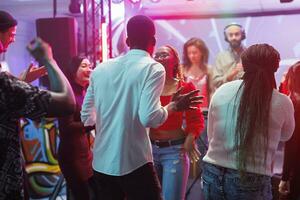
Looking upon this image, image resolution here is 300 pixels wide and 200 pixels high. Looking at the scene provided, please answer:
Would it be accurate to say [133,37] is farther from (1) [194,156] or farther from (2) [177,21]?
(2) [177,21]

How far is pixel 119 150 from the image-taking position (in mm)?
1910

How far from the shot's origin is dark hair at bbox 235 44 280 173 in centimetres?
176

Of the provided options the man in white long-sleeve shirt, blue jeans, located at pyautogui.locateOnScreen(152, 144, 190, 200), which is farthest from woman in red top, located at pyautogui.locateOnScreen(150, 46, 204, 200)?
the man in white long-sleeve shirt

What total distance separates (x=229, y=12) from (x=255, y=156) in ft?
12.3

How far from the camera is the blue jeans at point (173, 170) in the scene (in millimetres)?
2561

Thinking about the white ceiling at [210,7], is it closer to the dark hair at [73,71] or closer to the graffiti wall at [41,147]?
the graffiti wall at [41,147]

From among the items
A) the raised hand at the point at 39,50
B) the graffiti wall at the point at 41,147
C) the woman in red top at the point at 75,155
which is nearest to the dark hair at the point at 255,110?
the raised hand at the point at 39,50

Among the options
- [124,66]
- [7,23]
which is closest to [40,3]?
[7,23]

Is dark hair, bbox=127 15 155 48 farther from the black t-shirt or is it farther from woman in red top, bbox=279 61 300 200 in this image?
woman in red top, bbox=279 61 300 200

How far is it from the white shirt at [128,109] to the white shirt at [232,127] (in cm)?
25

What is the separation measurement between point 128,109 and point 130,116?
3 cm

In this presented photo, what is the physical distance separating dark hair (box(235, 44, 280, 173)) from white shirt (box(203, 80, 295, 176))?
2 cm

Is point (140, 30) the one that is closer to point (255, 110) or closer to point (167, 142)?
point (255, 110)

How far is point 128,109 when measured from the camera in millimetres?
1896
